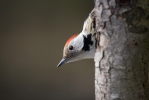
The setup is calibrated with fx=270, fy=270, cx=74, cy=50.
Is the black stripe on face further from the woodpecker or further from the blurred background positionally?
the blurred background

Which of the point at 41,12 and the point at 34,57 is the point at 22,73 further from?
the point at 41,12

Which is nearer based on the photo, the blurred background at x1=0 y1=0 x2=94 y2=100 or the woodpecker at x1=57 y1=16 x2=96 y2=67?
the woodpecker at x1=57 y1=16 x2=96 y2=67

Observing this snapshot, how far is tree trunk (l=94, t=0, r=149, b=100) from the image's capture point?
0.80 m

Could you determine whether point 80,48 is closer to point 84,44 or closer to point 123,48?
point 84,44

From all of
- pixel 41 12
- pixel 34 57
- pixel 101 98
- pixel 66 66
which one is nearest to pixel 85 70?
pixel 66 66

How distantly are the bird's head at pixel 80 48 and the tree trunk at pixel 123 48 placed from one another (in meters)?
0.39

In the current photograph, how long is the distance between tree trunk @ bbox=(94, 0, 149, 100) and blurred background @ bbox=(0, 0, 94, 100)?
1817 mm

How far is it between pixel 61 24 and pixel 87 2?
336 mm

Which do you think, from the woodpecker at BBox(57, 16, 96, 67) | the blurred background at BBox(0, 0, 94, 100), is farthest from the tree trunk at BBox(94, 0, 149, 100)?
the blurred background at BBox(0, 0, 94, 100)

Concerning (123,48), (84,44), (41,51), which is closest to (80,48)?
(84,44)

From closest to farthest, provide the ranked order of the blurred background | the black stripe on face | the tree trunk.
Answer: the tree trunk < the black stripe on face < the blurred background

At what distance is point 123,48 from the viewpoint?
2.67 feet

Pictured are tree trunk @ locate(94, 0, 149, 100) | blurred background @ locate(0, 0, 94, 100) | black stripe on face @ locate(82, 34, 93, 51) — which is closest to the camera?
tree trunk @ locate(94, 0, 149, 100)

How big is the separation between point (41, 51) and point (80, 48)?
1386mm
